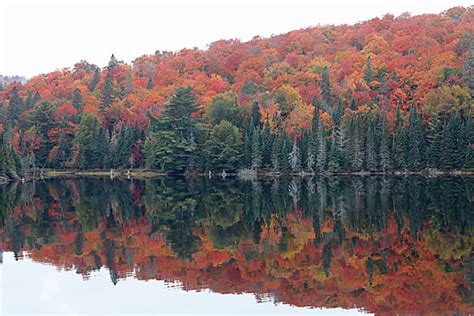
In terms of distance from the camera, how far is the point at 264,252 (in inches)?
969

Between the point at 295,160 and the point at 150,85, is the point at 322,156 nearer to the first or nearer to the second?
the point at 295,160

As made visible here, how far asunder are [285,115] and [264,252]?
2947 inches

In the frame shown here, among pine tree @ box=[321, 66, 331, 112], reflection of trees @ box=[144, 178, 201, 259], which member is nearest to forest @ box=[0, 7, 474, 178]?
pine tree @ box=[321, 66, 331, 112]

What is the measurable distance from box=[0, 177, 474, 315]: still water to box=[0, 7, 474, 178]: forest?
4029cm

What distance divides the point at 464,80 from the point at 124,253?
7679cm

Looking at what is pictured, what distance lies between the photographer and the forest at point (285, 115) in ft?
267

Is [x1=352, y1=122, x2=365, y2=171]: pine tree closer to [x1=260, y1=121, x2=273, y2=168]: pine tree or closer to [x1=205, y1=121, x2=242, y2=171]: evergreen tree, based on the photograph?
[x1=260, y1=121, x2=273, y2=168]: pine tree

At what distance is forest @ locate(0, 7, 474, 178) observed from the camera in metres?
81.2

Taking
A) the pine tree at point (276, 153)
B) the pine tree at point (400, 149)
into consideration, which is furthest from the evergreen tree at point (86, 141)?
the pine tree at point (400, 149)

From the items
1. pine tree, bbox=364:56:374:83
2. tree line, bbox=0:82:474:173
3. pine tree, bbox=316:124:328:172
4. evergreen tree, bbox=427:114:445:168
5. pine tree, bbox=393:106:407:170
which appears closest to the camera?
evergreen tree, bbox=427:114:445:168

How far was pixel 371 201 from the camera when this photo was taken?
41.9 metres

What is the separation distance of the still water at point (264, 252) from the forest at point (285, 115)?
132ft

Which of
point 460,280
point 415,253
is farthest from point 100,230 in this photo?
point 460,280

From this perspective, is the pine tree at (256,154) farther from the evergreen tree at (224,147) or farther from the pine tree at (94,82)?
the pine tree at (94,82)
